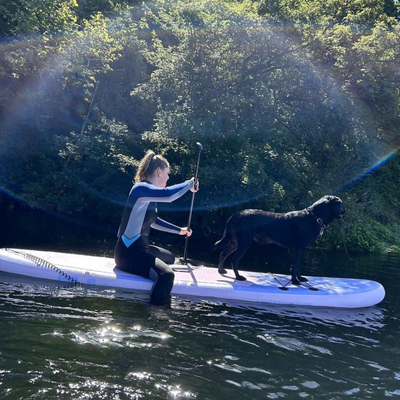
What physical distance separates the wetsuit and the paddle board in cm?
29

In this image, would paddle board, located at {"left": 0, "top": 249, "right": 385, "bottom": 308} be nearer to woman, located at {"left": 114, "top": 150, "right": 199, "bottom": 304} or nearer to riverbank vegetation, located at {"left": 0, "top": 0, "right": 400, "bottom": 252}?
woman, located at {"left": 114, "top": 150, "right": 199, "bottom": 304}

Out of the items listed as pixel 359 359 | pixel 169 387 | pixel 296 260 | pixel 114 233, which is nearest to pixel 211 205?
pixel 114 233

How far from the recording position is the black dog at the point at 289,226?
7789 millimetres

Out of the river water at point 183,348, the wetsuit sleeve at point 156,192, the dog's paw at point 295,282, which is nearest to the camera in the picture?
the river water at point 183,348

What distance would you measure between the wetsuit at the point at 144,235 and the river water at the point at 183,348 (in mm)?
348

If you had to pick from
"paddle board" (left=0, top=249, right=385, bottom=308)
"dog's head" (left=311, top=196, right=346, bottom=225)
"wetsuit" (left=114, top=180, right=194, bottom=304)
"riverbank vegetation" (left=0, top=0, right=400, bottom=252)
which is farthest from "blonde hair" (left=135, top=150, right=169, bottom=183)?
"riverbank vegetation" (left=0, top=0, right=400, bottom=252)

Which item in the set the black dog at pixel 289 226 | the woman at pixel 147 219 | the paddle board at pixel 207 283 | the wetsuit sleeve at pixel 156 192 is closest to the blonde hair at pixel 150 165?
the woman at pixel 147 219

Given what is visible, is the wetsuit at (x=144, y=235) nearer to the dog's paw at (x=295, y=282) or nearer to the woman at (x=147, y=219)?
the woman at (x=147, y=219)

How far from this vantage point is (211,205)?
15.3 m

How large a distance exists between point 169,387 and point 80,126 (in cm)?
1689

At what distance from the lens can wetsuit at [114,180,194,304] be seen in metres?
6.93

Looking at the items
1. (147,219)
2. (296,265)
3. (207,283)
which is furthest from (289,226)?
(147,219)

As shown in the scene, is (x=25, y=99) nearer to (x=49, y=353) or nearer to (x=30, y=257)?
(x=30, y=257)

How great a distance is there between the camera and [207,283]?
25.3 feet
